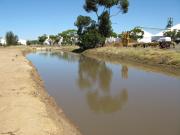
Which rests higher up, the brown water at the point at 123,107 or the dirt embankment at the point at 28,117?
the dirt embankment at the point at 28,117

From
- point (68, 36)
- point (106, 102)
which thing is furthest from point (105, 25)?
point (68, 36)

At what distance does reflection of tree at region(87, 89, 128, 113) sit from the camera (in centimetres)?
1027

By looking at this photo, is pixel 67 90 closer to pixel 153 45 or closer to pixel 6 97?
pixel 6 97

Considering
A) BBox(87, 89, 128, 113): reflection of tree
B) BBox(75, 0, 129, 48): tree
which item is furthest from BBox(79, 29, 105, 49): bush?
BBox(87, 89, 128, 113): reflection of tree

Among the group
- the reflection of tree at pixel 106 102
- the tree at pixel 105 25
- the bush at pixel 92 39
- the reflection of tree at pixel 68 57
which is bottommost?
the reflection of tree at pixel 106 102

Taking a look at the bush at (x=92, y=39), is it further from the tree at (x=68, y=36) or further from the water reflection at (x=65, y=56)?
the tree at (x=68, y=36)

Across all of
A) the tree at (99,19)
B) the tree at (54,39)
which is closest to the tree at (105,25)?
the tree at (99,19)

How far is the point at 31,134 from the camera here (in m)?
6.24

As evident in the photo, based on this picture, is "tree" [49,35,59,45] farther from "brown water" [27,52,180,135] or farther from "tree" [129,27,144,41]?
"brown water" [27,52,180,135]

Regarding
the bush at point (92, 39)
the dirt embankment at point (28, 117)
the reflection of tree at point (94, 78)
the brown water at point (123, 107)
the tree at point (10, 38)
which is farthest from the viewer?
the tree at point (10, 38)

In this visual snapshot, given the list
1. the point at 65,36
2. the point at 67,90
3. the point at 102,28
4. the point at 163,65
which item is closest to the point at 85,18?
the point at 102,28

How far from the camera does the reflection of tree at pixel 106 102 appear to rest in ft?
33.7

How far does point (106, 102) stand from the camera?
1131cm

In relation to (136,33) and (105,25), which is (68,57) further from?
(136,33)
